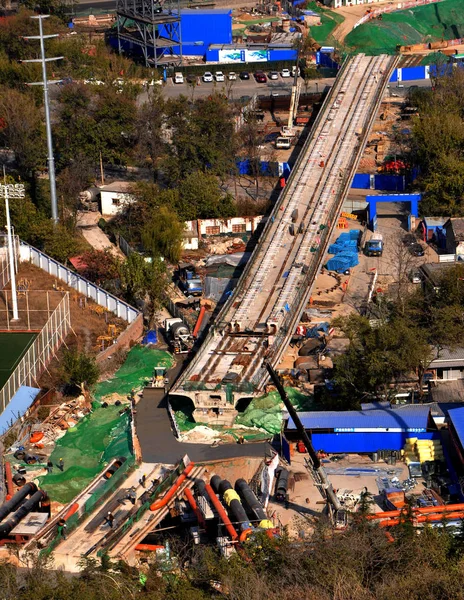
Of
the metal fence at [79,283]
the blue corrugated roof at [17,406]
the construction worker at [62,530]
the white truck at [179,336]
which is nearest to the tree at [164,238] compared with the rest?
the metal fence at [79,283]

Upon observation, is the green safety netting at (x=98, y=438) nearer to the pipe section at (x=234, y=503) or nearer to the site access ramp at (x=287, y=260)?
the site access ramp at (x=287, y=260)

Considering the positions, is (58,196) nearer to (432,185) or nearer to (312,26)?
(432,185)

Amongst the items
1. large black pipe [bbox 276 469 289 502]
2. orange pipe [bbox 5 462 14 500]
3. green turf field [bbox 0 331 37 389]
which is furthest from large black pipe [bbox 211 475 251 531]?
green turf field [bbox 0 331 37 389]

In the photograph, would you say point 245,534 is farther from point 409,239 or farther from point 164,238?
point 409,239

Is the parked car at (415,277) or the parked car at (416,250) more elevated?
the parked car at (416,250)

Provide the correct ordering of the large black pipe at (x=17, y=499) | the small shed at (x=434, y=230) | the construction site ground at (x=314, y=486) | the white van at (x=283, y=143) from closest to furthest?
1. the construction site ground at (x=314, y=486)
2. the large black pipe at (x=17, y=499)
3. the small shed at (x=434, y=230)
4. the white van at (x=283, y=143)

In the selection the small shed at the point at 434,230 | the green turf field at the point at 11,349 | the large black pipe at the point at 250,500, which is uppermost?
the small shed at the point at 434,230

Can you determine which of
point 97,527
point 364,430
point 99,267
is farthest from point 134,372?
point 97,527

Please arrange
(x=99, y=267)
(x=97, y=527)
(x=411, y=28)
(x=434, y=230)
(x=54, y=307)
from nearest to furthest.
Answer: (x=97, y=527) < (x=54, y=307) < (x=99, y=267) < (x=434, y=230) < (x=411, y=28)
